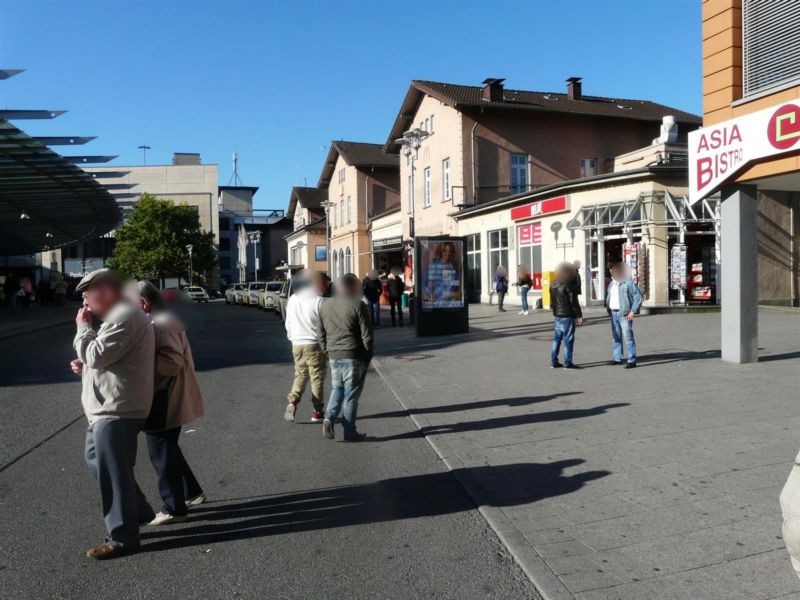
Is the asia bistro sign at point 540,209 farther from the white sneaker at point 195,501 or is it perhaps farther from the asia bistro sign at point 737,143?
the white sneaker at point 195,501

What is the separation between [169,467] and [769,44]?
33.9ft

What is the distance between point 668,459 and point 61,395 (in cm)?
833

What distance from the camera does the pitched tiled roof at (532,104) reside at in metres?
33.9

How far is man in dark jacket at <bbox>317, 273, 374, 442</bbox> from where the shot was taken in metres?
7.34

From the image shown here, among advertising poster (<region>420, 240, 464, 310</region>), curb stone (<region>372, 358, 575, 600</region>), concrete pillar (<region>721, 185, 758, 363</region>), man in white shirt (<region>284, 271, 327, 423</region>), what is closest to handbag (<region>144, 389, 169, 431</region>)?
curb stone (<region>372, 358, 575, 600</region>)

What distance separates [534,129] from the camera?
1382 inches

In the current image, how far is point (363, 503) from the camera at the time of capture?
545cm

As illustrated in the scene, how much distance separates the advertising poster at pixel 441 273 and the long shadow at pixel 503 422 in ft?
31.1

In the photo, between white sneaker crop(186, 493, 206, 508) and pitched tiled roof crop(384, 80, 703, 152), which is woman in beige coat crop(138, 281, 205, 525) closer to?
white sneaker crop(186, 493, 206, 508)

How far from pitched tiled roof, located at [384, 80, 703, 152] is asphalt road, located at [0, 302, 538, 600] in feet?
90.3

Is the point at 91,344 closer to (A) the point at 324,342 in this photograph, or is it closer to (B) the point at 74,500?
(B) the point at 74,500

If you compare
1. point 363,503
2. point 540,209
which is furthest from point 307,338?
point 540,209

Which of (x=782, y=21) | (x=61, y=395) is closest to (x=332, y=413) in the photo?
(x=61, y=395)

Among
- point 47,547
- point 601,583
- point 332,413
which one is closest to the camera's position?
point 601,583
